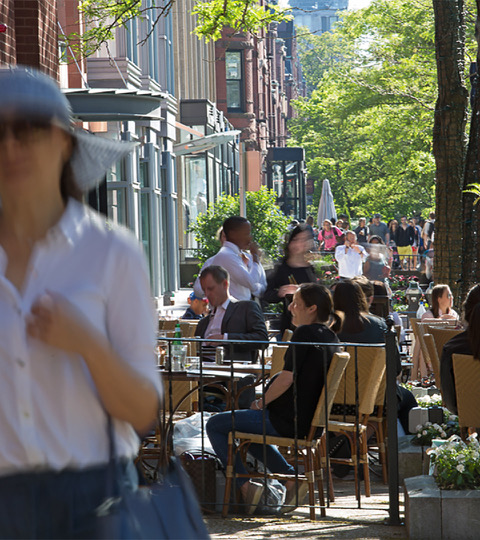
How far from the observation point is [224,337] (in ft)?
30.3

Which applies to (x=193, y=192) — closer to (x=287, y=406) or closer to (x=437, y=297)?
(x=437, y=297)

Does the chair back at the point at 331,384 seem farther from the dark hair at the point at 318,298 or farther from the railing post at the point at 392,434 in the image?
the dark hair at the point at 318,298

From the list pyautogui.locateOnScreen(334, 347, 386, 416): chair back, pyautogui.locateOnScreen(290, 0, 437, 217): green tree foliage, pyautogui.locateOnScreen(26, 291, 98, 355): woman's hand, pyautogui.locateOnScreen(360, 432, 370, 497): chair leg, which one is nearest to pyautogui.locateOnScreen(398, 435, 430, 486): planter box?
pyautogui.locateOnScreen(360, 432, 370, 497): chair leg

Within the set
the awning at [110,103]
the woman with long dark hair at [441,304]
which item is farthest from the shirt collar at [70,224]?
the woman with long dark hair at [441,304]

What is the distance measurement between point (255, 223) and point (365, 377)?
15982 millimetres

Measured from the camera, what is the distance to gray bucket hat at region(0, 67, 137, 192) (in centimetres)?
201

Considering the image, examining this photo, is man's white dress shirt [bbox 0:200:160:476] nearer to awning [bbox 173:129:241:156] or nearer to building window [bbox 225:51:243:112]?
awning [bbox 173:129:241:156]

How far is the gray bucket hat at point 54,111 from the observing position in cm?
201

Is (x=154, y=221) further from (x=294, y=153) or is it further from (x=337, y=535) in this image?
(x=294, y=153)

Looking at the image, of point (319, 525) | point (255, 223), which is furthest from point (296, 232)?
point (255, 223)

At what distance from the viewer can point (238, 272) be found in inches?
417

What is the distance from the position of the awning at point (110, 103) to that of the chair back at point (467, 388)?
5041 millimetres

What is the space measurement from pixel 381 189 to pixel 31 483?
38.8m

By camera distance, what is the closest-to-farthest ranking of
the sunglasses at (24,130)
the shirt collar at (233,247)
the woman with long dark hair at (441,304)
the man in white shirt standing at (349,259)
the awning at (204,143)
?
the sunglasses at (24,130) < the shirt collar at (233,247) < the woman with long dark hair at (441,304) < the man in white shirt standing at (349,259) < the awning at (204,143)
